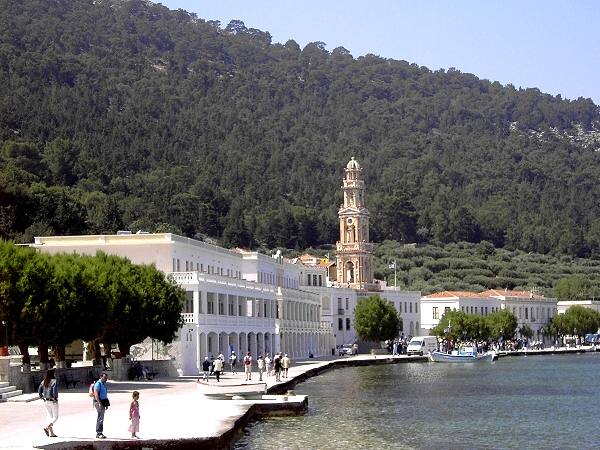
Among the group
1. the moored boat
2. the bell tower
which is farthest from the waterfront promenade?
the bell tower

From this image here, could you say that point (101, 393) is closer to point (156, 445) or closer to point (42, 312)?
point (156, 445)

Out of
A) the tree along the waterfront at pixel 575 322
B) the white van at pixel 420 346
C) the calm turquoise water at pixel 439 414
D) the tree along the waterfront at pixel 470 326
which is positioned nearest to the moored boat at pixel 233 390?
the calm turquoise water at pixel 439 414

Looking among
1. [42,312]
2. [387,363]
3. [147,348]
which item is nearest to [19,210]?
[387,363]

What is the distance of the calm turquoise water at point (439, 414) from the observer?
39.6 meters

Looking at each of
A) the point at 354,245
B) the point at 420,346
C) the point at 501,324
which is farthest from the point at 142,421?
the point at 501,324

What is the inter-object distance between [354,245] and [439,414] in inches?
3550

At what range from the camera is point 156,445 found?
1246 inches

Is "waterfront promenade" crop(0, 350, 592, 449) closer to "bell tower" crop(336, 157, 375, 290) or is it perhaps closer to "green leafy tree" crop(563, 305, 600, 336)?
"bell tower" crop(336, 157, 375, 290)

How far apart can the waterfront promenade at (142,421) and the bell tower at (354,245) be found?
85.3m

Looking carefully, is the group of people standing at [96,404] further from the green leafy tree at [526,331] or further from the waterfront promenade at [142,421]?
the green leafy tree at [526,331]

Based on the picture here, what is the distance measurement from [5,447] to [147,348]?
127ft

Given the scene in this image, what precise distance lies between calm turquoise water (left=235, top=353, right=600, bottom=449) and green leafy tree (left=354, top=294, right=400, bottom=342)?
37.0 meters

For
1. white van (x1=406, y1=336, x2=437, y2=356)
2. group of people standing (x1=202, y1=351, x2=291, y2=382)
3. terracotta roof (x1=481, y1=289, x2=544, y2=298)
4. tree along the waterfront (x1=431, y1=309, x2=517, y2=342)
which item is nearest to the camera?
group of people standing (x1=202, y1=351, x2=291, y2=382)

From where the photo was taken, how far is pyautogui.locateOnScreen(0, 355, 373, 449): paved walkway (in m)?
31.7
